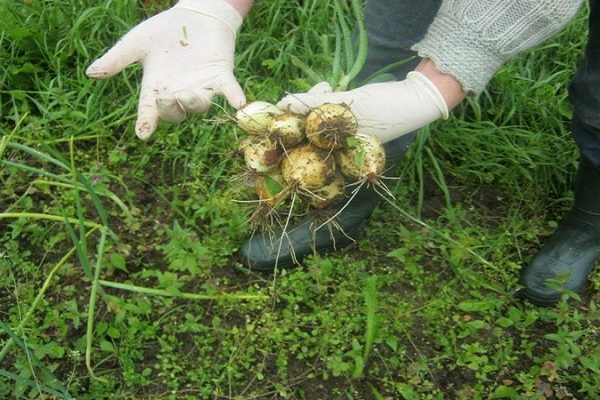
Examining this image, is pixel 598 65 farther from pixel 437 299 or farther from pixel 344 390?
pixel 344 390

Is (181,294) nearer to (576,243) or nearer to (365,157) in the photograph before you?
(365,157)

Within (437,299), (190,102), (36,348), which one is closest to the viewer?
(190,102)

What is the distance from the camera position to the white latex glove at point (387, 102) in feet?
4.86

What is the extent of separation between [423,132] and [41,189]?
1235mm

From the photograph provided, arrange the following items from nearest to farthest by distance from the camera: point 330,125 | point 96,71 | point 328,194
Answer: point 330,125
point 328,194
point 96,71

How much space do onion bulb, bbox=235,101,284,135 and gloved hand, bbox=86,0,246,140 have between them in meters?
0.14

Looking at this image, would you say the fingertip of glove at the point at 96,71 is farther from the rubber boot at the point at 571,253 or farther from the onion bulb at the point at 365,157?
the rubber boot at the point at 571,253

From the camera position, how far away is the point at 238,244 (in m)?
2.03

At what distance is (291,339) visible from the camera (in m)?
1.81

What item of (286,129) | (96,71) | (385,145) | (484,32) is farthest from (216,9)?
(484,32)

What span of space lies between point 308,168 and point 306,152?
4cm

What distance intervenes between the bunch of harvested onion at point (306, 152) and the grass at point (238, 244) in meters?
0.12

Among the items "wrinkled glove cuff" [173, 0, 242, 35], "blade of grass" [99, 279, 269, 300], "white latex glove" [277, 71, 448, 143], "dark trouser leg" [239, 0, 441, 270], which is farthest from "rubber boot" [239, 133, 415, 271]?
"wrinkled glove cuff" [173, 0, 242, 35]

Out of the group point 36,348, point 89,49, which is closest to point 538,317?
point 36,348
